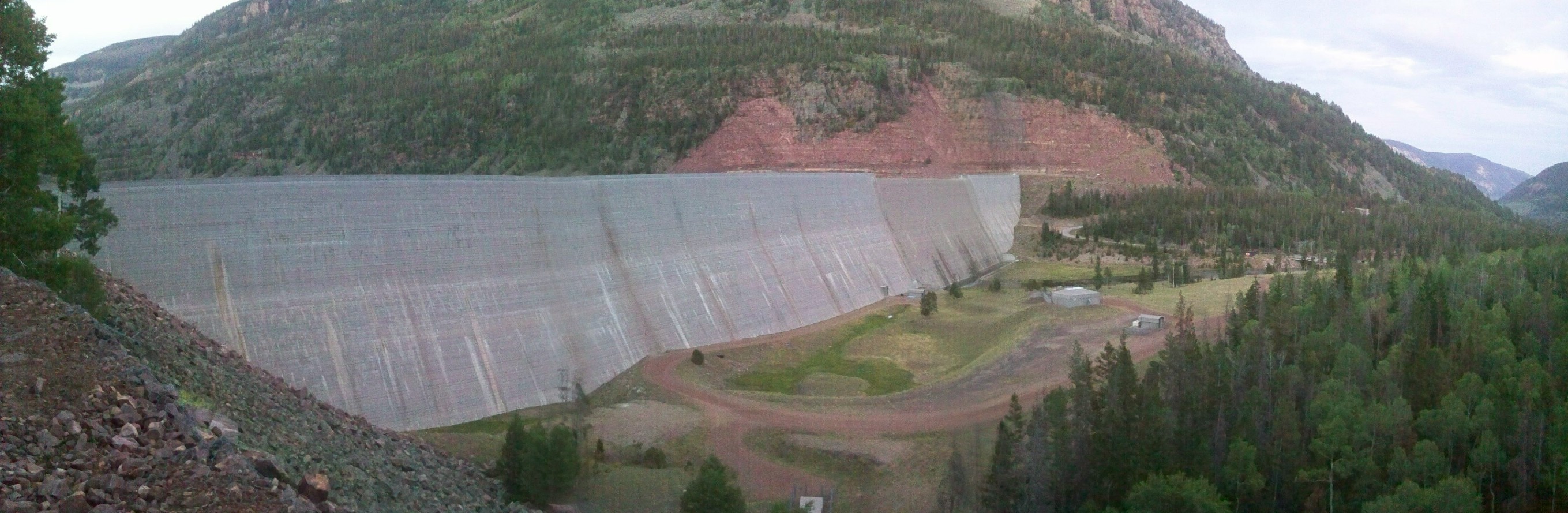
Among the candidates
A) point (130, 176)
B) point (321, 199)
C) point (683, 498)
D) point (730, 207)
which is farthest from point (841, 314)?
point (130, 176)

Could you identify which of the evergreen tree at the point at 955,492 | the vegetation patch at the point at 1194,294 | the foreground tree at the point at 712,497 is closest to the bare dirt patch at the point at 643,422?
the foreground tree at the point at 712,497

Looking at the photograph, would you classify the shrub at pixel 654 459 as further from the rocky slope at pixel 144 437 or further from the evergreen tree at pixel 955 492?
the rocky slope at pixel 144 437

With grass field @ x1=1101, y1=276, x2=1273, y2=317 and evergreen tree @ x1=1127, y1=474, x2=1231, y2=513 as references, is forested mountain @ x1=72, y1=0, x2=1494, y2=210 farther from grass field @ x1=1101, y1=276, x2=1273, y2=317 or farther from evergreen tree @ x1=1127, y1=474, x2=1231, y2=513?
evergreen tree @ x1=1127, y1=474, x2=1231, y2=513

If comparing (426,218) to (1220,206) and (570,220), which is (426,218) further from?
(1220,206)

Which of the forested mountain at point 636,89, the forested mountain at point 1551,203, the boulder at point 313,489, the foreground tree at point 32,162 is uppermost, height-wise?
the forested mountain at point 636,89

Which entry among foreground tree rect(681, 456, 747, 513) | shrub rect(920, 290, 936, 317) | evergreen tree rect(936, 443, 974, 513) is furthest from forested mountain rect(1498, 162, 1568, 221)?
foreground tree rect(681, 456, 747, 513)

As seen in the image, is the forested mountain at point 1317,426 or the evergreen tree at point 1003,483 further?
the evergreen tree at point 1003,483
